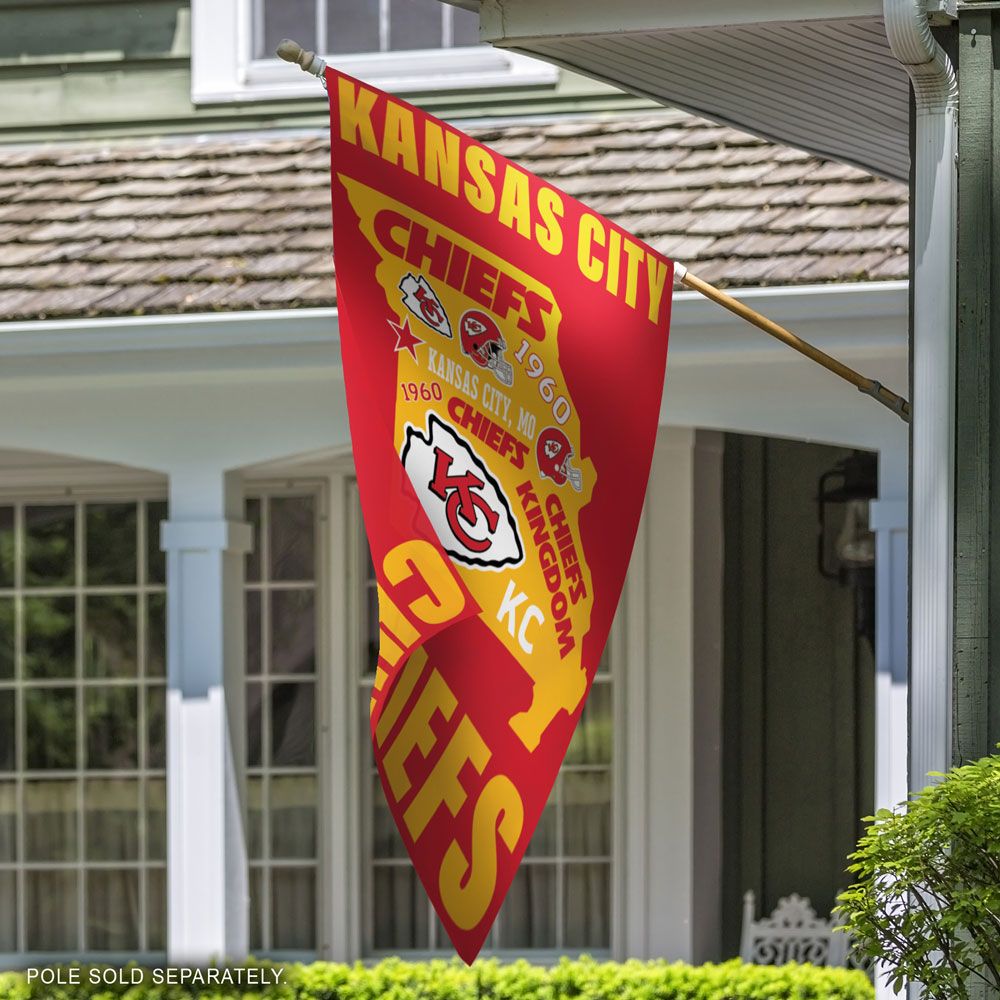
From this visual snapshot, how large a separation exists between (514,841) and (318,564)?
4749 millimetres

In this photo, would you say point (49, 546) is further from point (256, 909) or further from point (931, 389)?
point (931, 389)

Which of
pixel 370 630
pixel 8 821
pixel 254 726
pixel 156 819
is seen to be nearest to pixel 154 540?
pixel 254 726

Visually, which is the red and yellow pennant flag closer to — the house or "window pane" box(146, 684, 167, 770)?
the house

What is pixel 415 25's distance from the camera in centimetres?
866

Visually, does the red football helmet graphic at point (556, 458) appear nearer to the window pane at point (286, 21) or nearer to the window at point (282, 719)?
the window at point (282, 719)

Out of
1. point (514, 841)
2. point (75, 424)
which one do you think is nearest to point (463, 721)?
point (514, 841)

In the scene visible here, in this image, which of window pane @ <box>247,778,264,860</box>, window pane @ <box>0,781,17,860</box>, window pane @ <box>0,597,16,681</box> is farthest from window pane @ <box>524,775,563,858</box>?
window pane @ <box>0,597,16,681</box>

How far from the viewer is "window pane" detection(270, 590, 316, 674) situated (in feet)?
29.1

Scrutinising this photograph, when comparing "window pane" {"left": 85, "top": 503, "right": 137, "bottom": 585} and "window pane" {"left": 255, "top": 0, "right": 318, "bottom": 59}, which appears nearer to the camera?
"window pane" {"left": 255, "top": 0, "right": 318, "bottom": 59}

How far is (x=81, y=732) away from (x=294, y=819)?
1.17 metres

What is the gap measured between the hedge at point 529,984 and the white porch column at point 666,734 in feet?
2.49

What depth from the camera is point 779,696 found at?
900 cm

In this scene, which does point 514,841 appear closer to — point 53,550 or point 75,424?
point 75,424

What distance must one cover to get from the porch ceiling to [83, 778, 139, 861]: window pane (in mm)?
5296
